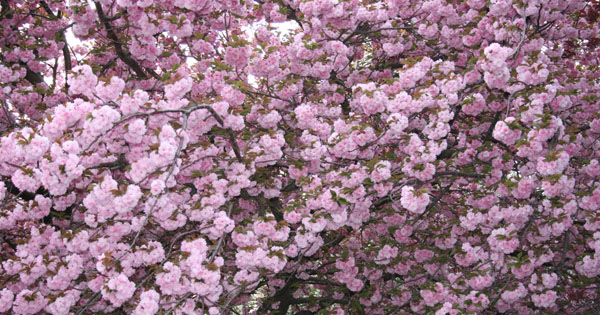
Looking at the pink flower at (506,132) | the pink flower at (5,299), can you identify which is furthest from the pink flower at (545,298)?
A: the pink flower at (5,299)

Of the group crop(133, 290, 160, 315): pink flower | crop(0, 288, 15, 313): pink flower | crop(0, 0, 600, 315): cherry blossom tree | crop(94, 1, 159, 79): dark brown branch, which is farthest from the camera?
crop(94, 1, 159, 79): dark brown branch

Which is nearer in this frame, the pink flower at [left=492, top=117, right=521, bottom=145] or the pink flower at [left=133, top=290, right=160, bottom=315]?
the pink flower at [left=133, top=290, right=160, bottom=315]

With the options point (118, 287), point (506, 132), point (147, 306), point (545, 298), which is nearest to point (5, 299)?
point (118, 287)

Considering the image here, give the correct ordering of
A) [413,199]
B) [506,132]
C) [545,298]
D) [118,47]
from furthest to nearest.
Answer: [118,47], [545,298], [506,132], [413,199]

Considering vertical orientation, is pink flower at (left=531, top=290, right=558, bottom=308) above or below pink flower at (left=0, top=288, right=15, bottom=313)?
below

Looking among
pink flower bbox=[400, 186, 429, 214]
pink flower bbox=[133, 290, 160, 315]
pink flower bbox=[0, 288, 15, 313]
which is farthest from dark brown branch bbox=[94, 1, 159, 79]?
pink flower bbox=[400, 186, 429, 214]

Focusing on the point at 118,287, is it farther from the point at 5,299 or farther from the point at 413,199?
the point at 413,199

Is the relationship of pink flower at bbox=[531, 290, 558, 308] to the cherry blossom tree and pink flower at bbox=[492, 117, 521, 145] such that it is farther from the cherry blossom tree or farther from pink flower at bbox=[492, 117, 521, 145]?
pink flower at bbox=[492, 117, 521, 145]

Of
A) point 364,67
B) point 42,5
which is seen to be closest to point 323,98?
point 364,67

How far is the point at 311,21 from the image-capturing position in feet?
20.5

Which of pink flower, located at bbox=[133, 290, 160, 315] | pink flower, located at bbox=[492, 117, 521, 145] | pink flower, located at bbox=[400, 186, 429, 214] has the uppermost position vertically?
pink flower, located at bbox=[133, 290, 160, 315]

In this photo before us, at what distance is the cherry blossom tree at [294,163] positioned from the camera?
396cm

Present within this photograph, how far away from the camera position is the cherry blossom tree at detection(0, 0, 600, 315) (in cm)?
396

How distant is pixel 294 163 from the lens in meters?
5.33
